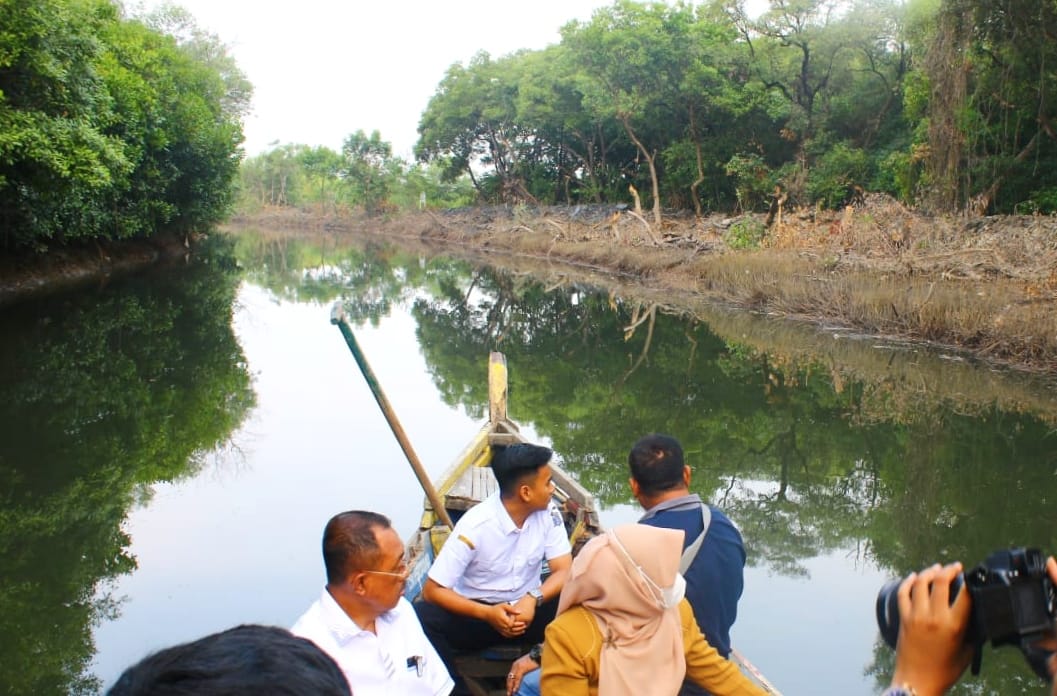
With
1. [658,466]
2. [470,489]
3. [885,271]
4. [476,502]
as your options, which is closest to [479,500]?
[476,502]

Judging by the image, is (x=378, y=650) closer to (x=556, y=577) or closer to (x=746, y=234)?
(x=556, y=577)

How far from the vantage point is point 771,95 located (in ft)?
A: 90.8

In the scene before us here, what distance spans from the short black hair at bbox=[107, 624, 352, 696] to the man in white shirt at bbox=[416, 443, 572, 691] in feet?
7.77

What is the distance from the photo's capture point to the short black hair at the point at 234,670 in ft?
3.30

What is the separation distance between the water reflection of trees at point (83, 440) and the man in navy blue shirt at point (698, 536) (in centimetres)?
296

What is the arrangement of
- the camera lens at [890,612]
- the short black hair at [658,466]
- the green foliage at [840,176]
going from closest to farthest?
the camera lens at [890,612]
the short black hair at [658,466]
the green foliage at [840,176]

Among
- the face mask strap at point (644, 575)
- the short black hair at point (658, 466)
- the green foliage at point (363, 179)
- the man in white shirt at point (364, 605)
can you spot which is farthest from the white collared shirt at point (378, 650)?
the green foliage at point (363, 179)

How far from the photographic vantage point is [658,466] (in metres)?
3.12

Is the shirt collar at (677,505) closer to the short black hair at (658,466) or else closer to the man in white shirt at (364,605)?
the short black hair at (658,466)

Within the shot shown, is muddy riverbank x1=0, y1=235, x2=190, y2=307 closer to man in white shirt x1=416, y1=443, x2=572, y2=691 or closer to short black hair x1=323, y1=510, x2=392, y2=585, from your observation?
man in white shirt x1=416, y1=443, x2=572, y2=691

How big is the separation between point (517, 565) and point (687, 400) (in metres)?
7.33

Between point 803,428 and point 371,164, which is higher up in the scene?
point 371,164

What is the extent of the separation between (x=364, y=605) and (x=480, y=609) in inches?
47.1

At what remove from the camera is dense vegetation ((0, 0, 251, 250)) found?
11.9 meters
